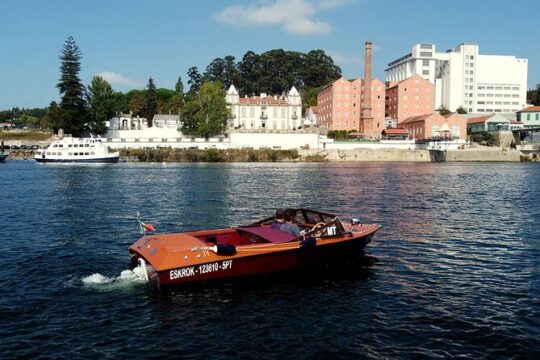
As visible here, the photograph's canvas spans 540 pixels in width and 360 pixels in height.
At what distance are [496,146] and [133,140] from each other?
98.4m

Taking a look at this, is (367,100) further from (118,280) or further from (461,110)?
(118,280)

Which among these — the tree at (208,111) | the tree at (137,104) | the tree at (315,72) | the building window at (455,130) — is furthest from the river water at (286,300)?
the tree at (315,72)

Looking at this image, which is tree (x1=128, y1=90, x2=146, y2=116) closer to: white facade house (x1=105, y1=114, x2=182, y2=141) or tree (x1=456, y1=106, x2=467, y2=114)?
white facade house (x1=105, y1=114, x2=182, y2=141)

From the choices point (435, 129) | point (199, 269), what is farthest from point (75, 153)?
point (199, 269)

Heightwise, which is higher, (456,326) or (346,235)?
(346,235)

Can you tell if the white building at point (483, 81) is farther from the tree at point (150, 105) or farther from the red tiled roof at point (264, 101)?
the tree at point (150, 105)

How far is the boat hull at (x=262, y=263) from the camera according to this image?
54.8ft

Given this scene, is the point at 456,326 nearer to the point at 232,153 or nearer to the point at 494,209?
the point at 494,209

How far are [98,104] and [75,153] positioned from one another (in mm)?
27433

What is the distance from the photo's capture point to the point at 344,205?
132 feet

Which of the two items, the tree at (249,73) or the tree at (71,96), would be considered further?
the tree at (249,73)

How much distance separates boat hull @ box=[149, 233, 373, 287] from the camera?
54.8 ft

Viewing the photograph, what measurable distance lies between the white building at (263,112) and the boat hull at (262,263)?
125281mm

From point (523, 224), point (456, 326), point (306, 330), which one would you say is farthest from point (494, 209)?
point (306, 330)
